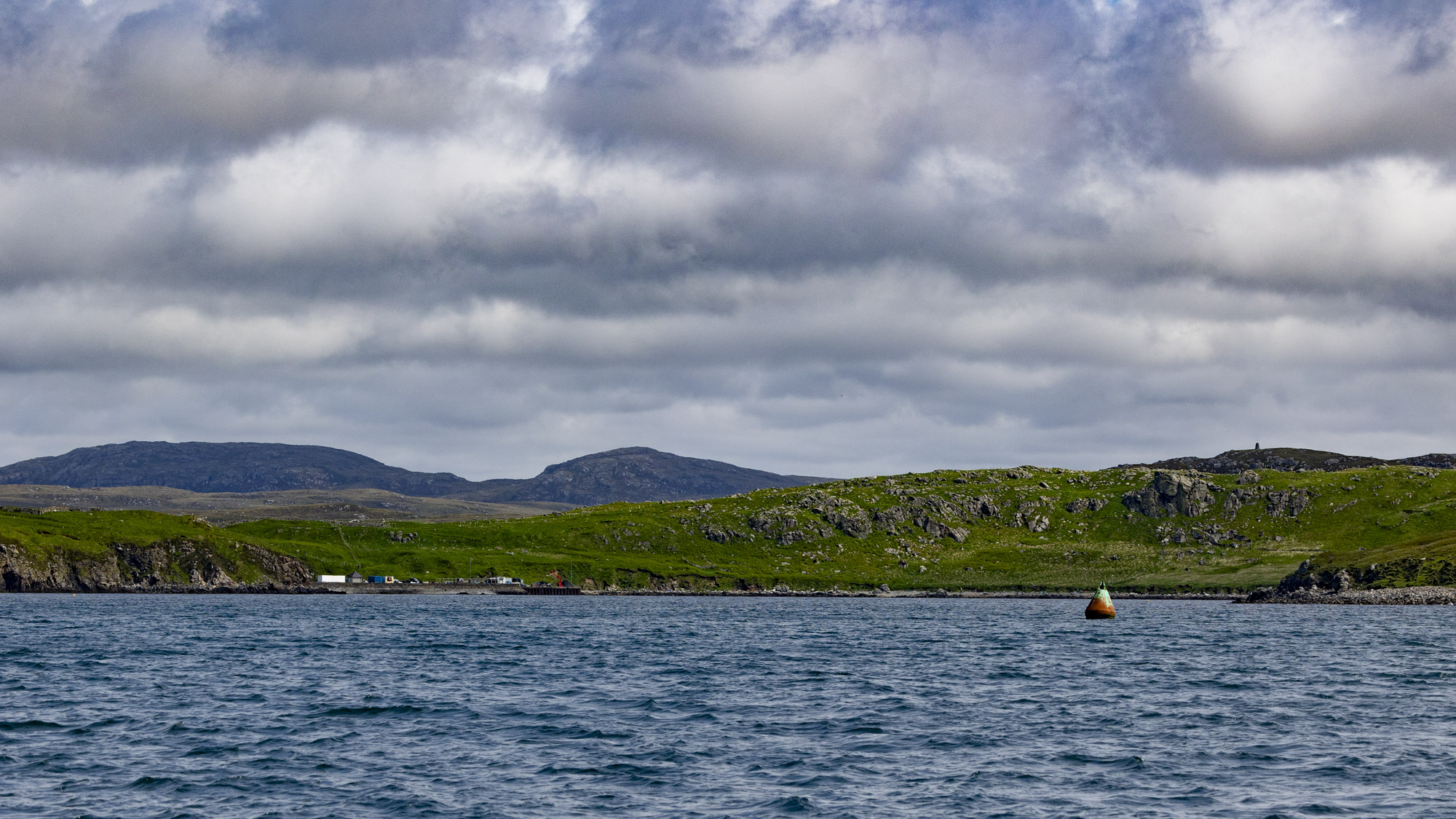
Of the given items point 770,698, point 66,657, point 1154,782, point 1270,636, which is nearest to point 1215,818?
point 1154,782

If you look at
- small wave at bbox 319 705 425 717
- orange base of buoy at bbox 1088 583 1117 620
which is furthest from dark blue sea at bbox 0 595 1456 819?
orange base of buoy at bbox 1088 583 1117 620

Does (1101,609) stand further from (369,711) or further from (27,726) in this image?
(27,726)

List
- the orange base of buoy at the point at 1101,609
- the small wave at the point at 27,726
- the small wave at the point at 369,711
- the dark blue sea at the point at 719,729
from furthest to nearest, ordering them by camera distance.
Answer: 1. the orange base of buoy at the point at 1101,609
2. the small wave at the point at 369,711
3. the small wave at the point at 27,726
4. the dark blue sea at the point at 719,729

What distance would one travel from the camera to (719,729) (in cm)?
5675

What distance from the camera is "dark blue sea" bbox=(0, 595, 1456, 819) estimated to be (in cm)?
4075

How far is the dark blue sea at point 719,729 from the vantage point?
4075 cm

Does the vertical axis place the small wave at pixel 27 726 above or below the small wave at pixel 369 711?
above

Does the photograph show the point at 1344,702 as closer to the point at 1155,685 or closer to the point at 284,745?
the point at 1155,685

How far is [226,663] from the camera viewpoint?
→ 9031 cm

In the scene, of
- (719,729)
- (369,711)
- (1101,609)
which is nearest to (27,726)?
(369,711)

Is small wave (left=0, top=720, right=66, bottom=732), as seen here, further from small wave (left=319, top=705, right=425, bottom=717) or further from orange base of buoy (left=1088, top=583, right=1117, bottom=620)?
orange base of buoy (left=1088, top=583, right=1117, bottom=620)

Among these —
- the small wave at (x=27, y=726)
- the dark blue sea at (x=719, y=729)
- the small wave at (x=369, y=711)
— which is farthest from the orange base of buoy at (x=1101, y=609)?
the small wave at (x=27, y=726)

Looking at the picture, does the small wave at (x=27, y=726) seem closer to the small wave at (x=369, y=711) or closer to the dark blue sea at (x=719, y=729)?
the dark blue sea at (x=719, y=729)

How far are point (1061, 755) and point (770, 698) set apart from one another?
22417 millimetres
